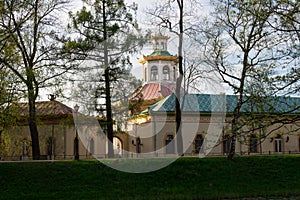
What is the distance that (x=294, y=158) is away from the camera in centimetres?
2761

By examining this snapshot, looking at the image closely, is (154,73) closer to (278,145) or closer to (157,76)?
(157,76)

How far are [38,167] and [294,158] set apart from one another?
1522cm

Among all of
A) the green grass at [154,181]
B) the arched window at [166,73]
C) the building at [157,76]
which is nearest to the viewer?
the green grass at [154,181]

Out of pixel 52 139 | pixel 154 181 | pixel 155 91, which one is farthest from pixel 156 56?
pixel 154 181

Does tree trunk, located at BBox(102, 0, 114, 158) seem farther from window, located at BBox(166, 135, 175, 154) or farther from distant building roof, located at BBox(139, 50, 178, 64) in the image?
distant building roof, located at BBox(139, 50, 178, 64)

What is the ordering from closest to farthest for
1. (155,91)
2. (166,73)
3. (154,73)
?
(155,91)
(166,73)
(154,73)

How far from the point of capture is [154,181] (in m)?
21.2

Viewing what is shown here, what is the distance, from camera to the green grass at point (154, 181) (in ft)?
62.3

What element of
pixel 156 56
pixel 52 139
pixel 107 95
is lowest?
pixel 52 139

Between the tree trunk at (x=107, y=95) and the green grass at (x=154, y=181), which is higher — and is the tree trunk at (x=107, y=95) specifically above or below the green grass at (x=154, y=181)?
above

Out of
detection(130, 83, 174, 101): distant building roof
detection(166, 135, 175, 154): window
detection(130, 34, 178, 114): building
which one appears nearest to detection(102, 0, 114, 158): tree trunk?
detection(166, 135, 175, 154): window

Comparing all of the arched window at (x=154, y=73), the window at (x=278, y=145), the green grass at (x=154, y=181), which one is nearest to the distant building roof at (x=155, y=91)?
the arched window at (x=154, y=73)

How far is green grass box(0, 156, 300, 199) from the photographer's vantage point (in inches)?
748

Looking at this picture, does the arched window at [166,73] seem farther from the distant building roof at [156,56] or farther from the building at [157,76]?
the distant building roof at [156,56]
